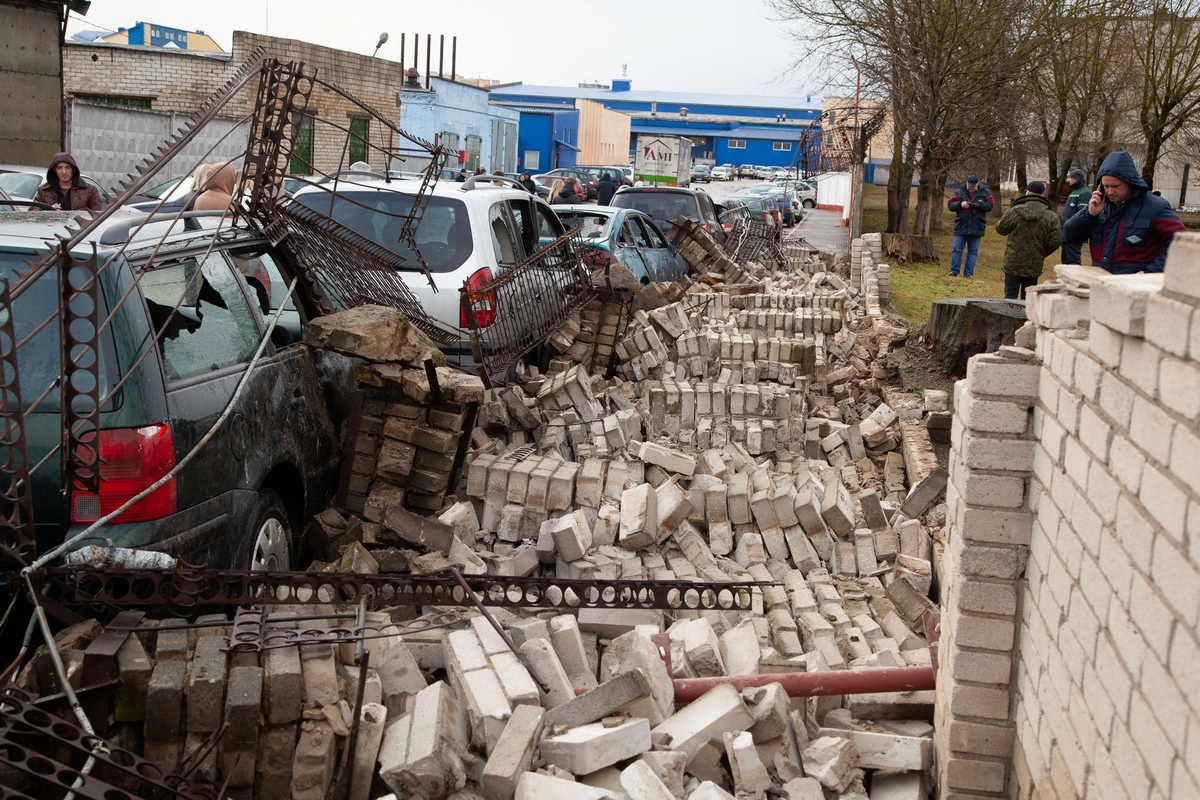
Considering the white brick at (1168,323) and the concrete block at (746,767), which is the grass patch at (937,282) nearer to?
the concrete block at (746,767)

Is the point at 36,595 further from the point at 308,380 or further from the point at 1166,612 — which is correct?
the point at 1166,612

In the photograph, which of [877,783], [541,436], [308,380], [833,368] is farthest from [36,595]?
[833,368]

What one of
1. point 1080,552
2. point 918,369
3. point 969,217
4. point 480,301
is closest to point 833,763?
point 1080,552

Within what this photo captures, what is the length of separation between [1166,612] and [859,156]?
64.4 ft

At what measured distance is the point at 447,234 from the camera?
7.68m

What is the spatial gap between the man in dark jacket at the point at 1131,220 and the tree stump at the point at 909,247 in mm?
13450

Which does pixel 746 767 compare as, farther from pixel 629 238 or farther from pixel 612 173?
pixel 612 173

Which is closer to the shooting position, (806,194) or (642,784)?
(642,784)

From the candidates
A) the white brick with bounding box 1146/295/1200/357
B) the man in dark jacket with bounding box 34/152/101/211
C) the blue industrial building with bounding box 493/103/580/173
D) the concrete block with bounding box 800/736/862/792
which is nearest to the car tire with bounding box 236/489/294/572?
the concrete block with bounding box 800/736/862/792

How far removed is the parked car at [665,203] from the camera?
53.0ft

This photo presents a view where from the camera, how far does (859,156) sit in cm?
2064

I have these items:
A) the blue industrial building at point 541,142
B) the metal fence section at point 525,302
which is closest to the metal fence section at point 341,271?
the metal fence section at point 525,302

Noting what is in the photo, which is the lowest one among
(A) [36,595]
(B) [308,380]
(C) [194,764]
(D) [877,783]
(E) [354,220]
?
(D) [877,783]

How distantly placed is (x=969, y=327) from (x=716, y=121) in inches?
2770
